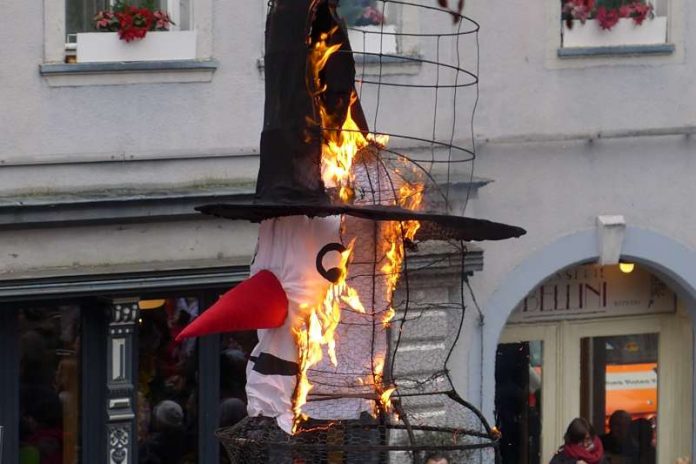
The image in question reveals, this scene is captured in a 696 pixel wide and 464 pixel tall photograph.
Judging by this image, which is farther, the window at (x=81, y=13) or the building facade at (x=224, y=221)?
the window at (x=81, y=13)

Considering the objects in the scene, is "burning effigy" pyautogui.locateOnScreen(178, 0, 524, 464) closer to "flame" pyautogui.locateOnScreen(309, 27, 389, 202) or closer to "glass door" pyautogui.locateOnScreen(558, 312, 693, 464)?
"flame" pyautogui.locateOnScreen(309, 27, 389, 202)

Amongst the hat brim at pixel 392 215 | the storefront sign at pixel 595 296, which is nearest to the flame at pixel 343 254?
the hat brim at pixel 392 215

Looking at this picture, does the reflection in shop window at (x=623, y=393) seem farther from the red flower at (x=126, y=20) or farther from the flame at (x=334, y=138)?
the flame at (x=334, y=138)

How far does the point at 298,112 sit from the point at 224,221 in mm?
6003

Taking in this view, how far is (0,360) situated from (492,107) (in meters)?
3.74

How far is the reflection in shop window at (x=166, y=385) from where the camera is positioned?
12.3 metres

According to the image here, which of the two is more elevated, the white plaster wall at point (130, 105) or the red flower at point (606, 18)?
the red flower at point (606, 18)

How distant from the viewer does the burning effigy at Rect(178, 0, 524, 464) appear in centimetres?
626

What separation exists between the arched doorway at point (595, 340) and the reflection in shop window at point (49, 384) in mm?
2970

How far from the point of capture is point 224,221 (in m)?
12.3

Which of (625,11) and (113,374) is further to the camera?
(625,11)

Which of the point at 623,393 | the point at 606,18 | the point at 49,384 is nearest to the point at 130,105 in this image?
the point at 49,384

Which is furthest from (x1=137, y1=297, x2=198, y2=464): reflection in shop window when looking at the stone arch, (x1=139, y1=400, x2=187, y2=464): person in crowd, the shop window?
the stone arch

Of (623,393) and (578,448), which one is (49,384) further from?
(623,393)
